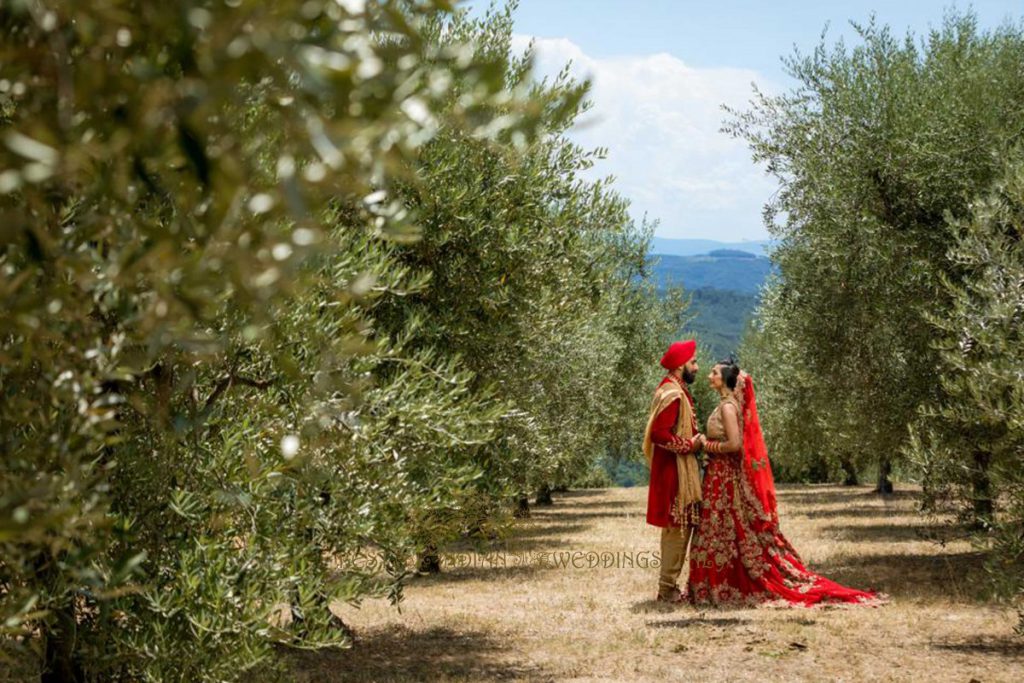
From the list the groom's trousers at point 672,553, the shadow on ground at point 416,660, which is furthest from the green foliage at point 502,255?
the groom's trousers at point 672,553

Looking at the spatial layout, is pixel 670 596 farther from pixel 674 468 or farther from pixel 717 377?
pixel 717 377

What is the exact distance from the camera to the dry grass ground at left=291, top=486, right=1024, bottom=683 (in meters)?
9.68

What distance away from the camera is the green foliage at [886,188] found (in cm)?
1368

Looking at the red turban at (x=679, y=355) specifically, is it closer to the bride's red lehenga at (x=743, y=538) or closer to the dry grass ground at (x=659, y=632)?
the bride's red lehenga at (x=743, y=538)

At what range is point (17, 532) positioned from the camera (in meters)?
1.99

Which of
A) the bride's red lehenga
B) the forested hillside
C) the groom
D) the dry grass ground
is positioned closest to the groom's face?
the groom

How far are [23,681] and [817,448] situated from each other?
1369 inches

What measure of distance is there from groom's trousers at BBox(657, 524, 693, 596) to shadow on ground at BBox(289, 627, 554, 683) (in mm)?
2645

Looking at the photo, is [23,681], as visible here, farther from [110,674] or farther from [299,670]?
[299,670]

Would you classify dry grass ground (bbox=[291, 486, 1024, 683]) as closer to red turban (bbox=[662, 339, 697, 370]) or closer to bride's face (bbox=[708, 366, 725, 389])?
bride's face (bbox=[708, 366, 725, 389])

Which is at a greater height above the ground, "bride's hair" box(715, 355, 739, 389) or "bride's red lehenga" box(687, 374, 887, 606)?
"bride's hair" box(715, 355, 739, 389)

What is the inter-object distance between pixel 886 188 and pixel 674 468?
4.99 m

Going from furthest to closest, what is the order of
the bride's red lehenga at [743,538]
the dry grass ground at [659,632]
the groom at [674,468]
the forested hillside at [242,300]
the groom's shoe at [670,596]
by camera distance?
the groom's shoe at [670,596]
the groom at [674,468]
the bride's red lehenga at [743,538]
the dry grass ground at [659,632]
the forested hillside at [242,300]

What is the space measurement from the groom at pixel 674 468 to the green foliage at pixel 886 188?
3248mm
